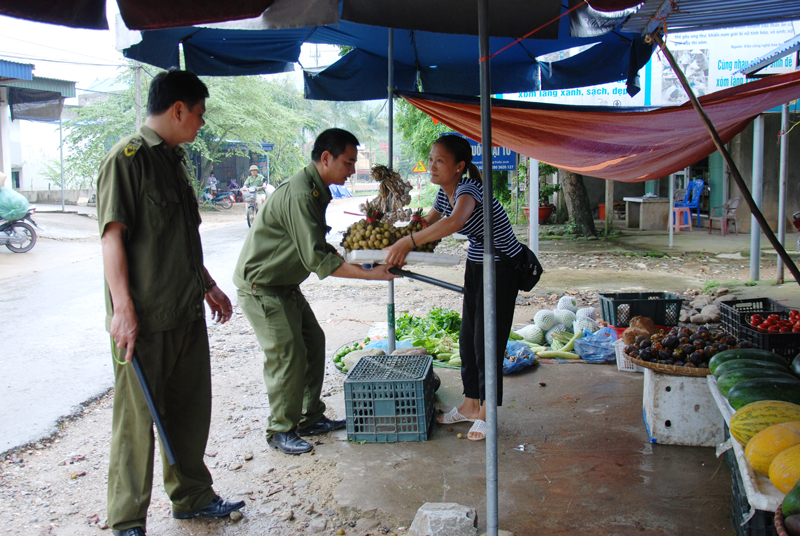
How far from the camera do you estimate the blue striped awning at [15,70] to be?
49.2ft

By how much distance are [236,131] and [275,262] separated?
23929mm

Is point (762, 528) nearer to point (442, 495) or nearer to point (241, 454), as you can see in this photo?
point (442, 495)

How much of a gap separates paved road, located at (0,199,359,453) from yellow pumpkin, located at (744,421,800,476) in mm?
4063

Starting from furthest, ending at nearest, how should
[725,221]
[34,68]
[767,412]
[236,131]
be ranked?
[236,131] → [34,68] → [725,221] → [767,412]

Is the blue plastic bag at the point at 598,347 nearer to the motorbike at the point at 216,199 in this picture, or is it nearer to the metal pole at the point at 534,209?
the metal pole at the point at 534,209

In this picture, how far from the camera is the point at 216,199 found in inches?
1080

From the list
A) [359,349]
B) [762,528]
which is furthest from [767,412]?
[359,349]

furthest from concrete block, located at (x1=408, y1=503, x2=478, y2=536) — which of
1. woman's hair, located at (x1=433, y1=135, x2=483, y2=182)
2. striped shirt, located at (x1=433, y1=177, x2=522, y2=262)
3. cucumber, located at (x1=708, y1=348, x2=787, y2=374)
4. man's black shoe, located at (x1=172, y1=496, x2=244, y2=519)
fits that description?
woman's hair, located at (x1=433, y1=135, x2=483, y2=182)

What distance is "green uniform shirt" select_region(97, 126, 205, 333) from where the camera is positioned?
2410 millimetres

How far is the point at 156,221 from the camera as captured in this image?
251 cm

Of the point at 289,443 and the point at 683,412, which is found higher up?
the point at 683,412

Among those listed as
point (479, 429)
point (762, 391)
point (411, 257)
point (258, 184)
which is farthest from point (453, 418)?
point (258, 184)

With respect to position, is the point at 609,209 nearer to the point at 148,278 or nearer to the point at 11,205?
the point at 11,205

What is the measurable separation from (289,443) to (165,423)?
1.06 m
